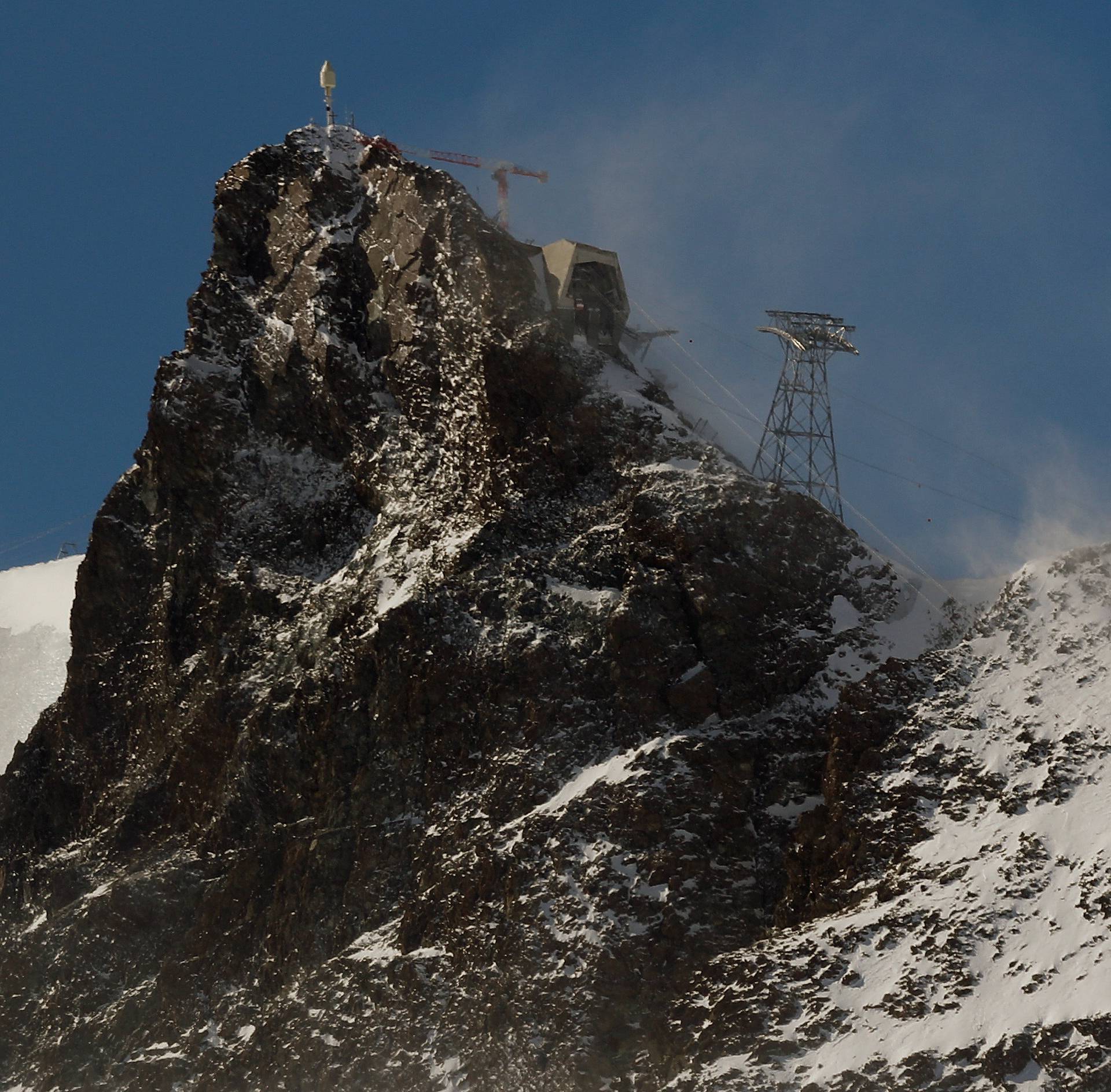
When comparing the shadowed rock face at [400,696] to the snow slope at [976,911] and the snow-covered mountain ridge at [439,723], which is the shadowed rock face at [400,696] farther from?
the snow slope at [976,911]

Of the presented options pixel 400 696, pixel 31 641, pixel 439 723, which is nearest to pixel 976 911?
pixel 439 723

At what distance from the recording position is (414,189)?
101625mm

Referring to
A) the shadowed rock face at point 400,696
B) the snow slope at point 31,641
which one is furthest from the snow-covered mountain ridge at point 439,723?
the snow slope at point 31,641

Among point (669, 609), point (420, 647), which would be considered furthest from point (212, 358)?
point (669, 609)

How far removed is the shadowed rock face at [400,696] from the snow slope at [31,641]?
28.0m

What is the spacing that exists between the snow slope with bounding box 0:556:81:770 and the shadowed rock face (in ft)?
91.7

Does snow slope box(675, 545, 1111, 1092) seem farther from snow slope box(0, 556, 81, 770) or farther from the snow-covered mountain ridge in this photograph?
snow slope box(0, 556, 81, 770)

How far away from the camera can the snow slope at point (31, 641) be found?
139 m

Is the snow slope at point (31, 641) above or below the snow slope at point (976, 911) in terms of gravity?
above

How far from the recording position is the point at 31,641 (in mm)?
146375

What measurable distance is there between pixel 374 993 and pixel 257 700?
59.6ft

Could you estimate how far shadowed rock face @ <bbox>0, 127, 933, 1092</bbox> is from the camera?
80312 millimetres

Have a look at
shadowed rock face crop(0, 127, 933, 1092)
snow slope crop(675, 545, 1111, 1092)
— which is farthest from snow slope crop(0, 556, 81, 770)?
snow slope crop(675, 545, 1111, 1092)

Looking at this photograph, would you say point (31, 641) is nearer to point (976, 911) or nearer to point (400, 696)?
point (400, 696)
